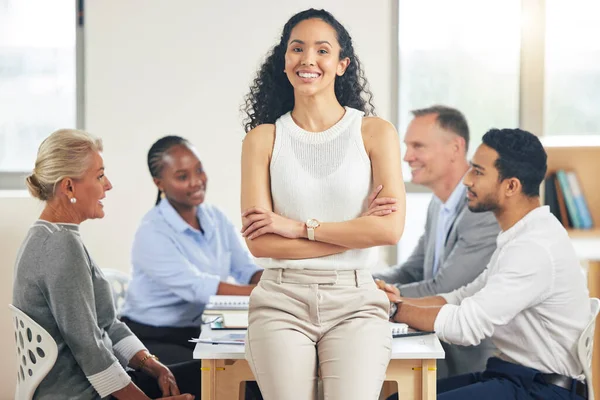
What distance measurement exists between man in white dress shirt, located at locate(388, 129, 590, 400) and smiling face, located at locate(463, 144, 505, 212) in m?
0.05

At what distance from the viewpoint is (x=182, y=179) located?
368 centimetres

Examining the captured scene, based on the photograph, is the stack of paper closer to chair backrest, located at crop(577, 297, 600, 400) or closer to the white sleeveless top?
the white sleeveless top

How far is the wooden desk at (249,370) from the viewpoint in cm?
221

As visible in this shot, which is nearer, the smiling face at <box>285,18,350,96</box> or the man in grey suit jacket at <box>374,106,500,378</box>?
the smiling face at <box>285,18,350,96</box>

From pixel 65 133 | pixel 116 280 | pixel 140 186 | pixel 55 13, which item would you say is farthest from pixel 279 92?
pixel 55 13

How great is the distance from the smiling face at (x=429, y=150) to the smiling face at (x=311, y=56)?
1479 millimetres

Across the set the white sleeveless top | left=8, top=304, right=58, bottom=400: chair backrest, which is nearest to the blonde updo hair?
left=8, top=304, right=58, bottom=400: chair backrest

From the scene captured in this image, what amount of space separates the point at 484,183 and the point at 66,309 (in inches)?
54.4

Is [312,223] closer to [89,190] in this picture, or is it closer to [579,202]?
[89,190]

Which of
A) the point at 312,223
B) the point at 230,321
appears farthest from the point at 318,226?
the point at 230,321

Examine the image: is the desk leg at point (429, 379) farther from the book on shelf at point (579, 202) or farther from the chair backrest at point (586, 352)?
the book on shelf at point (579, 202)

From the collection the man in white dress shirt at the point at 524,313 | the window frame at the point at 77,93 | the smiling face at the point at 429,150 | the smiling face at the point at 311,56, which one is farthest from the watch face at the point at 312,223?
the window frame at the point at 77,93

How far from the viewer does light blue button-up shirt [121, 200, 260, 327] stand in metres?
3.46

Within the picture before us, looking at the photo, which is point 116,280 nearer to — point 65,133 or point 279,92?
point 65,133
